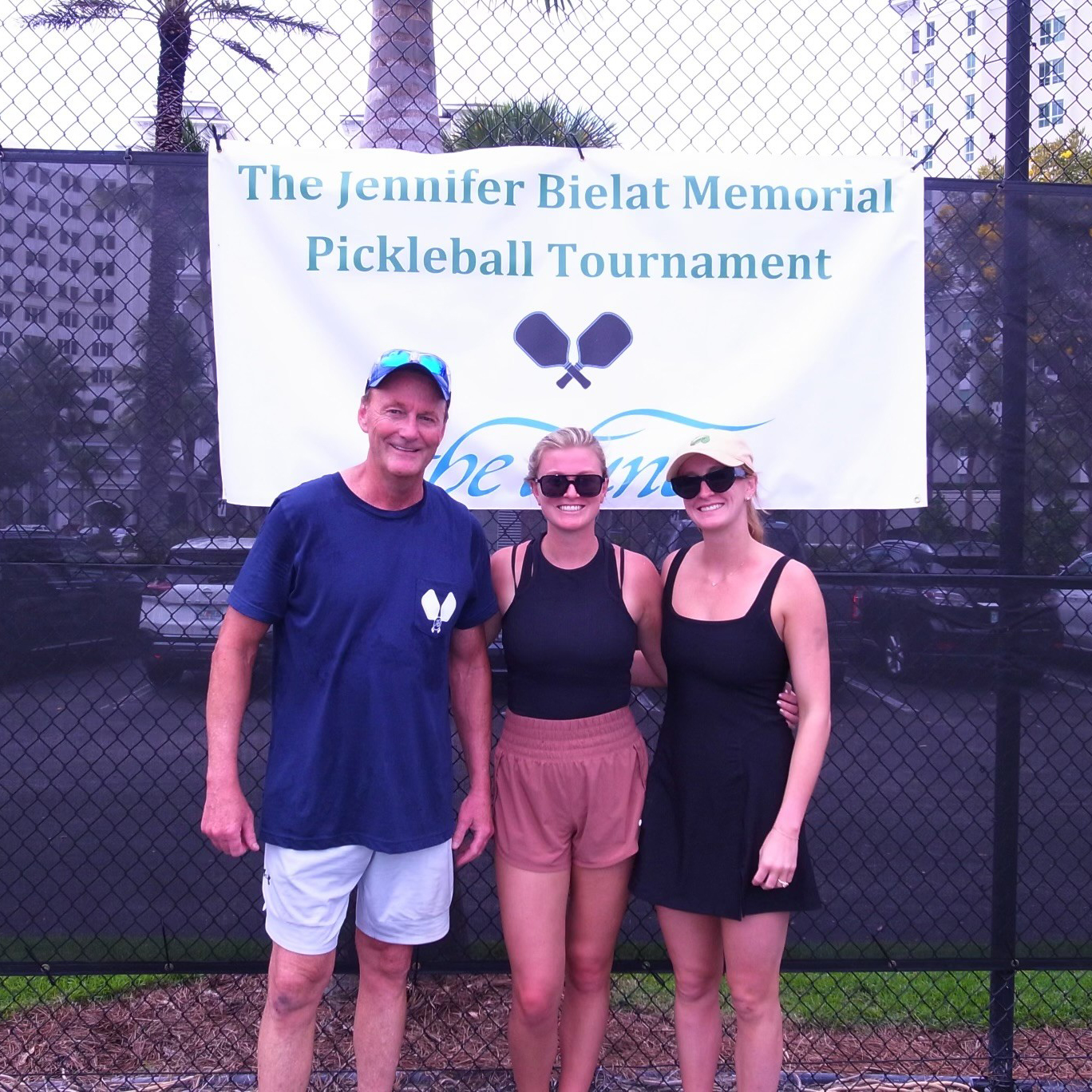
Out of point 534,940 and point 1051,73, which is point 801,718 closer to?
point 534,940

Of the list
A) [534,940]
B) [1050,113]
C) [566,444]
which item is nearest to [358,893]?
[534,940]

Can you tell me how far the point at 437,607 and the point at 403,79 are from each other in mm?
2322

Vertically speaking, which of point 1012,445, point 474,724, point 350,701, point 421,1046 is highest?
point 1012,445

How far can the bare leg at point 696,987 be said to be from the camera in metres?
2.52

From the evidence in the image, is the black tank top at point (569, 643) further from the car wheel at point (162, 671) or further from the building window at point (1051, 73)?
the building window at point (1051, 73)

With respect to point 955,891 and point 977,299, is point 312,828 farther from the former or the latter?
point 977,299

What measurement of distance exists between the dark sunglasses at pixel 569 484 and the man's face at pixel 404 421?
0.29m

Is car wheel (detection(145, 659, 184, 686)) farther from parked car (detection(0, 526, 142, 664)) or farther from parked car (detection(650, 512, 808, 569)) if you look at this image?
parked car (detection(650, 512, 808, 569))

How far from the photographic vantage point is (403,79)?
3785 millimetres

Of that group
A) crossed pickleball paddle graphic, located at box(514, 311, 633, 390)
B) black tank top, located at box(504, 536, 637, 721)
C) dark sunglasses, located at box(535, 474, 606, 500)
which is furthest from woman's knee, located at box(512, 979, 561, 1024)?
crossed pickleball paddle graphic, located at box(514, 311, 633, 390)

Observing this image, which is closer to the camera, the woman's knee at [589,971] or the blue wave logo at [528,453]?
the woman's knee at [589,971]

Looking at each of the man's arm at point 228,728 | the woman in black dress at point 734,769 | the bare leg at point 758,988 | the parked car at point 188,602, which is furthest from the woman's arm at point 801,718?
the parked car at point 188,602

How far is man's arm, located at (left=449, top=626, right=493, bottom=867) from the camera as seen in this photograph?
262 centimetres

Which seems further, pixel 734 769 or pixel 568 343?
pixel 568 343
